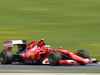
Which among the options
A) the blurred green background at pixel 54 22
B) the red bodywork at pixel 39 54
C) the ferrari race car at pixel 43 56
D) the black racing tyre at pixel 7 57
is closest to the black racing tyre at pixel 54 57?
the ferrari race car at pixel 43 56

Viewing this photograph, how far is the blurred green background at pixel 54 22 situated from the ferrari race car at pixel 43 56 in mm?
6124

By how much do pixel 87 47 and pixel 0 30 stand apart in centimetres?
794

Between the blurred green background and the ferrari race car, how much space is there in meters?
6.12

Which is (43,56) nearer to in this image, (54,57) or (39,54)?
(39,54)

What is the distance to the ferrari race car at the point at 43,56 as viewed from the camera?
1368 cm

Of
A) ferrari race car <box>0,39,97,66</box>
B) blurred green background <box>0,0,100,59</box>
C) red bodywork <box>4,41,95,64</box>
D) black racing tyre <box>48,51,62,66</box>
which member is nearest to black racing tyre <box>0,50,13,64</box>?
ferrari race car <box>0,39,97,66</box>

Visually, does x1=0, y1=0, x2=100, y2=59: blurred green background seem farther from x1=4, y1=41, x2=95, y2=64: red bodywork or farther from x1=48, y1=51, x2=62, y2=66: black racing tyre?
x1=48, y1=51, x2=62, y2=66: black racing tyre

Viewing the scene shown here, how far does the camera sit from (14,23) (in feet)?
95.0

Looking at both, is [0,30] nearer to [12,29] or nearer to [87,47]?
[12,29]

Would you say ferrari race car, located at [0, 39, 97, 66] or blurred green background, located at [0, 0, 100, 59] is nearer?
ferrari race car, located at [0, 39, 97, 66]

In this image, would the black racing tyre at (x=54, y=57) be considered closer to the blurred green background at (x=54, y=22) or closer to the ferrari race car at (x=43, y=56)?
the ferrari race car at (x=43, y=56)

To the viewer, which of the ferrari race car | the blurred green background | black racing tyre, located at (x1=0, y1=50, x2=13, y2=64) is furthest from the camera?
the blurred green background

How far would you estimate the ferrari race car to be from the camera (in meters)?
13.7

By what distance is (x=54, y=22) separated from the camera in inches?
1150
